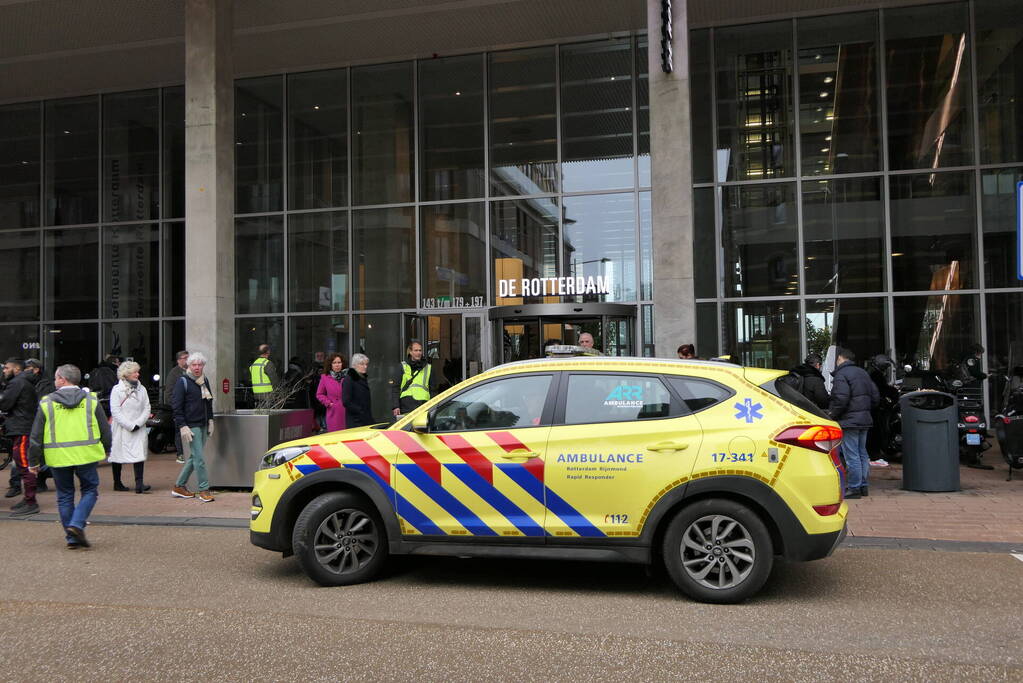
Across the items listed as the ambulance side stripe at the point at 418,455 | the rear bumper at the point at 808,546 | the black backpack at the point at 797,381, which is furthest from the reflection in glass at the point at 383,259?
the rear bumper at the point at 808,546

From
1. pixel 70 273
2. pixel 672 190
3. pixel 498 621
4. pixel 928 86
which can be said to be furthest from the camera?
pixel 70 273

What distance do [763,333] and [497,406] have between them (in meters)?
12.0

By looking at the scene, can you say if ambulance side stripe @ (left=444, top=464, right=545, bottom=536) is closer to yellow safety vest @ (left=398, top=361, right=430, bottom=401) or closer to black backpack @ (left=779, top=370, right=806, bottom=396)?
yellow safety vest @ (left=398, top=361, right=430, bottom=401)

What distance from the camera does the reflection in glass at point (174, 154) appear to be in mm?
20984

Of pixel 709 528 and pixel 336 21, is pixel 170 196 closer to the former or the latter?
pixel 336 21

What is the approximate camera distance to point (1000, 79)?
16766 millimetres

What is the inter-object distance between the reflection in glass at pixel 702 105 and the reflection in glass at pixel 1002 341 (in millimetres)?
6237

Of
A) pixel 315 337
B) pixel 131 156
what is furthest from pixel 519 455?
pixel 131 156

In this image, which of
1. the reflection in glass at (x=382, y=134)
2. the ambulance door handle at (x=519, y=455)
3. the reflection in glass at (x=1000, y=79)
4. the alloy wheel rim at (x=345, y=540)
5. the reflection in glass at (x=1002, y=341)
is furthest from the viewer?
the reflection in glass at (x=382, y=134)

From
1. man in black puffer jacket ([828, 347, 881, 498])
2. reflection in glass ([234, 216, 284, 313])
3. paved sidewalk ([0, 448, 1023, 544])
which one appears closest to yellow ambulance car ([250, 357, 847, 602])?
paved sidewalk ([0, 448, 1023, 544])

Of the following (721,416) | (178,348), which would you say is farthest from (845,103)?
(178,348)

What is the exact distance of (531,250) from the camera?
59.9ft

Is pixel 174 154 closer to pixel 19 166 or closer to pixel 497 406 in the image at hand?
pixel 19 166

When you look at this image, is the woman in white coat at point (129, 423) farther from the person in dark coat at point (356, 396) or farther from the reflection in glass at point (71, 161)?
the reflection in glass at point (71, 161)
